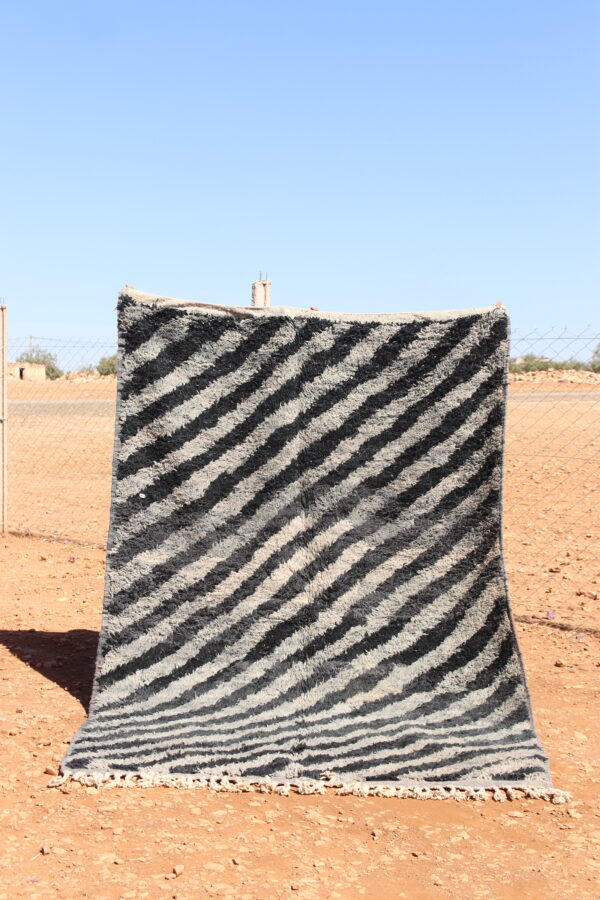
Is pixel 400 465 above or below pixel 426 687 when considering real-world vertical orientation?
above

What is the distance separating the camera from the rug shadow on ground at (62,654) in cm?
447

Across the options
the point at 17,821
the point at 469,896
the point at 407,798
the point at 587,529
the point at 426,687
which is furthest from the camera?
the point at 587,529

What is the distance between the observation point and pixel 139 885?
276cm

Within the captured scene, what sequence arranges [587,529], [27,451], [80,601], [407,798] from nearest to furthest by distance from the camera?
[407,798] < [80,601] < [587,529] < [27,451]

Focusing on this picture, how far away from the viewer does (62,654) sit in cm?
491

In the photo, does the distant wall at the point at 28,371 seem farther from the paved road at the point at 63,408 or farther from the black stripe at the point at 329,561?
the black stripe at the point at 329,561

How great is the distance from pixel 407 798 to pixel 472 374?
1.76m

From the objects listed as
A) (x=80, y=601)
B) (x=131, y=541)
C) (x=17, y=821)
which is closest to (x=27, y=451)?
(x=80, y=601)

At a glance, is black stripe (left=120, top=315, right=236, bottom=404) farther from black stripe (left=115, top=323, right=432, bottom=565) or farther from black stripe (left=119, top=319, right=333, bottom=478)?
black stripe (left=115, top=323, right=432, bottom=565)

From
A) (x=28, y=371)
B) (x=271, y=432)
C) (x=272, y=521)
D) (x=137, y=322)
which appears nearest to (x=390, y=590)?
(x=272, y=521)

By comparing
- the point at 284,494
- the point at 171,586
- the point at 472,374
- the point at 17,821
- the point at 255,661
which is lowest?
the point at 17,821

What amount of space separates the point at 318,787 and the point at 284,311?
1965 mm

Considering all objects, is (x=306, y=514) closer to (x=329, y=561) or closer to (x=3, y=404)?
(x=329, y=561)

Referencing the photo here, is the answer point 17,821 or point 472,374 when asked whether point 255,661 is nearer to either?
point 17,821
